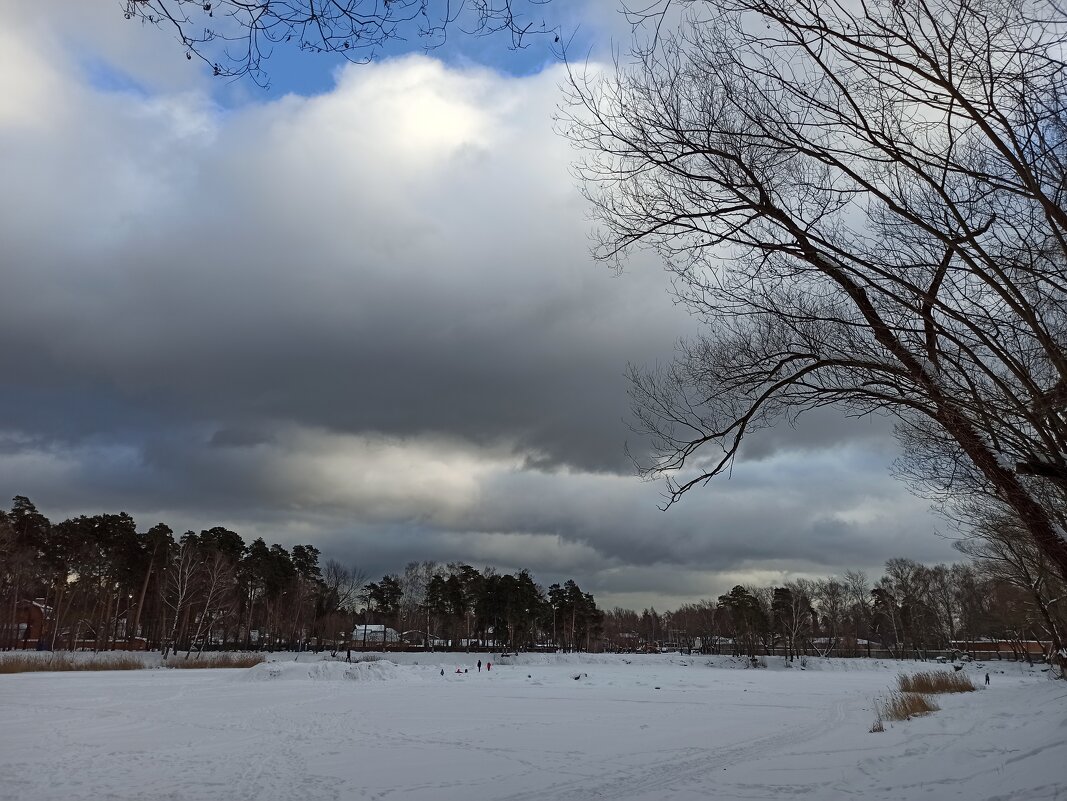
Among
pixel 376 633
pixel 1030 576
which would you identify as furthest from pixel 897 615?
pixel 376 633

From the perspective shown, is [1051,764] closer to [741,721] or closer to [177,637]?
[741,721]

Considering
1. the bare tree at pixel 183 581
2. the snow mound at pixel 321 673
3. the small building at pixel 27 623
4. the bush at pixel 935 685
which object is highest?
the bare tree at pixel 183 581

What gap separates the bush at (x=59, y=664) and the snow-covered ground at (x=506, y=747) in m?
7.67

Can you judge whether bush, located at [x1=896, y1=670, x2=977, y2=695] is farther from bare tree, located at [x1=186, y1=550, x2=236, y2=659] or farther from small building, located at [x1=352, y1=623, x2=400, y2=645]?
small building, located at [x1=352, y1=623, x2=400, y2=645]

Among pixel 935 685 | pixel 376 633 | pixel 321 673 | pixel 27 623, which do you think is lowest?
pixel 321 673

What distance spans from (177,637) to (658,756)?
63507 mm

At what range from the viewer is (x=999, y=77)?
4.61m

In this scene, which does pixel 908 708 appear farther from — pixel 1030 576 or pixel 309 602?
pixel 309 602

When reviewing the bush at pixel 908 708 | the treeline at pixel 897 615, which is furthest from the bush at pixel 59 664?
the treeline at pixel 897 615

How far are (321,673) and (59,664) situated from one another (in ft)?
43.0

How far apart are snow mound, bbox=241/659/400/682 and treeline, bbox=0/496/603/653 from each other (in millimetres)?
16739

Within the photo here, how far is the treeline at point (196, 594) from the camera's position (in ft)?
193

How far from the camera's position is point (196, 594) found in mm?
60250

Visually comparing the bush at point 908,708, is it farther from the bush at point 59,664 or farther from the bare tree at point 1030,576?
the bush at point 59,664
